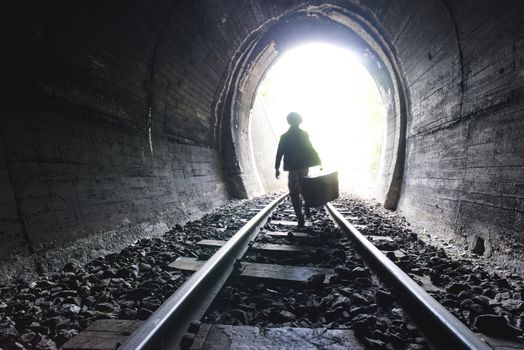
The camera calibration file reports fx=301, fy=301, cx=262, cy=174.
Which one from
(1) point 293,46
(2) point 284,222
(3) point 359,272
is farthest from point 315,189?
(1) point 293,46

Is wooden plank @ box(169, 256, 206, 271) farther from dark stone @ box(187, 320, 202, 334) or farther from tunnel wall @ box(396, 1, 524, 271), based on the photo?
tunnel wall @ box(396, 1, 524, 271)

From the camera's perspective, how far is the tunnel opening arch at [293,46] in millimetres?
6559

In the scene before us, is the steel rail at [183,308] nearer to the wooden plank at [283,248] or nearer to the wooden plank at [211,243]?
the wooden plank at [283,248]

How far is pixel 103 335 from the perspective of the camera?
5.43 feet

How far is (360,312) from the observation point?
1917mm

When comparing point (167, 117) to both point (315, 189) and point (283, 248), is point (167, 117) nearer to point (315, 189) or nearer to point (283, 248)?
point (315, 189)

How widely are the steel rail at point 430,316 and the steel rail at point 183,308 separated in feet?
4.23

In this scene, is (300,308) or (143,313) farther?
(300,308)

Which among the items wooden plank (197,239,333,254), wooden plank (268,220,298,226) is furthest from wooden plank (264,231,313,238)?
wooden plank (268,220,298,226)

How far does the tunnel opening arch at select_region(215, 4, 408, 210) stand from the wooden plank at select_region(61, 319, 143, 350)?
601cm

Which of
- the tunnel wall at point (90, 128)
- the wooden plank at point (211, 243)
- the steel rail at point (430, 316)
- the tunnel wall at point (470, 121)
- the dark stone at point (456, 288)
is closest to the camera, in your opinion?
the steel rail at point (430, 316)

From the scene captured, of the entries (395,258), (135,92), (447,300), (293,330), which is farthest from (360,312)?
(135,92)

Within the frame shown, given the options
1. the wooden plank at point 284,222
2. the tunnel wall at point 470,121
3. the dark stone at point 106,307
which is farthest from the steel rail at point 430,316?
the wooden plank at point 284,222

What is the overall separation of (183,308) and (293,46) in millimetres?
9181
